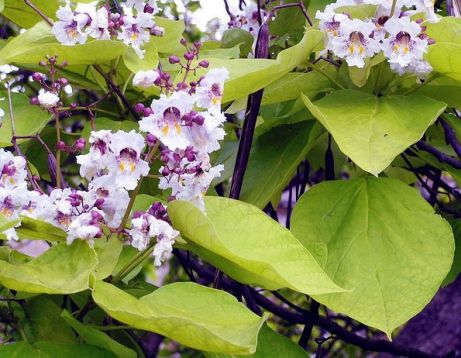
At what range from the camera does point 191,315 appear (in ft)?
2.55

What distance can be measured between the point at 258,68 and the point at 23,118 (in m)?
0.43

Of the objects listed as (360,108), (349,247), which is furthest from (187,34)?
(349,247)

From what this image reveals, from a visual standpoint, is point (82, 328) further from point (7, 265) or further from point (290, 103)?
point (290, 103)

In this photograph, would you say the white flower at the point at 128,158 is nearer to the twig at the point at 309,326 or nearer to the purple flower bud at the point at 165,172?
the purple flower bud at the point at 165,172

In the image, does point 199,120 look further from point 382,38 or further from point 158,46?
point 158,46

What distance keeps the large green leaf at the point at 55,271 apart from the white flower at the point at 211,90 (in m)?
0.21

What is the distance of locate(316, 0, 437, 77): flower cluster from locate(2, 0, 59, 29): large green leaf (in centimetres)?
50

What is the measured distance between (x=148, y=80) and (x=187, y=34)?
138 cm

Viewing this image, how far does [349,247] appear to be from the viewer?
97 cm

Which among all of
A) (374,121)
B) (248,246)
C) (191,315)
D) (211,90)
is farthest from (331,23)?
(191,315)

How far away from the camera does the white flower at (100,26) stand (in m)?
1.08

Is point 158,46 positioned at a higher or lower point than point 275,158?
higher

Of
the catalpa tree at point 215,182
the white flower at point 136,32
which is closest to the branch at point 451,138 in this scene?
the catalpa tree at point 215,182

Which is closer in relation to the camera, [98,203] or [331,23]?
[98,203]
